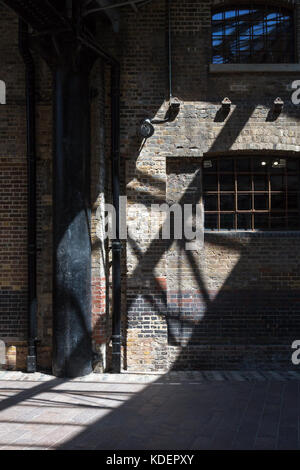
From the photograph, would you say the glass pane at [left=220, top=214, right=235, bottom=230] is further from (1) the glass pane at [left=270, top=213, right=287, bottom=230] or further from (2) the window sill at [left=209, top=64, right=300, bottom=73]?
(2) the window sill at [left=209, top=64, right=300, bottom=73]

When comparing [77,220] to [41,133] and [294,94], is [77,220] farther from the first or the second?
[294,94]

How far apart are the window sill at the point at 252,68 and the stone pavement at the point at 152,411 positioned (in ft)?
18.0

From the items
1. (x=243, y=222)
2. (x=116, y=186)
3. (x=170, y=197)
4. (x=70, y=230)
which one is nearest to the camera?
(x=70, y=230)

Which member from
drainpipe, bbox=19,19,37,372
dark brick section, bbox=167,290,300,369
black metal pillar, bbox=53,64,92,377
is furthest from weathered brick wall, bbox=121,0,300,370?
drainpipe, bbox=19,19,37,372

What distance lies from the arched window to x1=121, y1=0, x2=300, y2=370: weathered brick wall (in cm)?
41

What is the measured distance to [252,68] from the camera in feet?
26.5

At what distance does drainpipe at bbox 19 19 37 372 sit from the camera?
25.5 feet

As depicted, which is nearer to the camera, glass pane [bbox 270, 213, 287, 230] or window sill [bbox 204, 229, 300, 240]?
window sill [bbox 204, 229, 300, 240]

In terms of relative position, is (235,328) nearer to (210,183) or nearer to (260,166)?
(210,183)

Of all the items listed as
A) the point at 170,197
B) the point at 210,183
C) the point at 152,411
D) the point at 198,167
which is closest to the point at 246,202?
the point at 210,183

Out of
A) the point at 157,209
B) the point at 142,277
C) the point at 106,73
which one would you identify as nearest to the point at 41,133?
the point at 106,73

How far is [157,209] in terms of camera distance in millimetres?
8070

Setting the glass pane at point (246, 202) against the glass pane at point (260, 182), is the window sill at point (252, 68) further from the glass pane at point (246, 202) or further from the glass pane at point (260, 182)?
the glass pane at point (246, 202)

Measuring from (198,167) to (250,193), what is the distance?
3.66 ft
